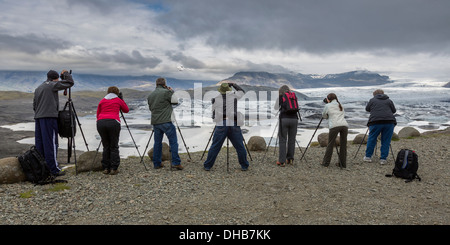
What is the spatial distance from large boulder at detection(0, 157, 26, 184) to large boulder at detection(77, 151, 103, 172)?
1.48m

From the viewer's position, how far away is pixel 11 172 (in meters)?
7.14

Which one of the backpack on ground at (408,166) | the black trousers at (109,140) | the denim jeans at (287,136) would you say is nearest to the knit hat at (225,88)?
the denim jeans at (287,136)

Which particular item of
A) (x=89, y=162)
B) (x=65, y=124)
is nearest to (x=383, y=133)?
(x=89, y=162)

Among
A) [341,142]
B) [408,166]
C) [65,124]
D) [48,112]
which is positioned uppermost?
[48,112]

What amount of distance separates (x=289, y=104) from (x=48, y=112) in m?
6.96

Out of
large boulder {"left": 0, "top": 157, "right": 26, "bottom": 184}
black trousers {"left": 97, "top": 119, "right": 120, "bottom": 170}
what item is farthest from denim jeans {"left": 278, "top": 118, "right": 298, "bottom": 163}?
large boulder {"left": 0, "top": 157, "right": 26, "bottom": 184}

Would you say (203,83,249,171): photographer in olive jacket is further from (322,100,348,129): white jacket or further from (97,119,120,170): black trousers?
(322,100,348,129): white jacket

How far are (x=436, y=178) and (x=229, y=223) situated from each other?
7264 mm

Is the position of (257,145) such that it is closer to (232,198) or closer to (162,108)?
(162,108)

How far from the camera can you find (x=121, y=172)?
8.67m

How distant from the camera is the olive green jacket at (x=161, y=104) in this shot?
8406 millimetres
